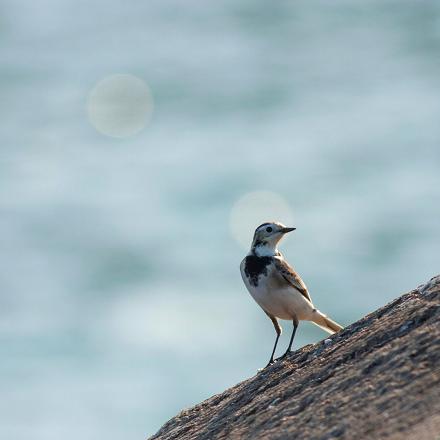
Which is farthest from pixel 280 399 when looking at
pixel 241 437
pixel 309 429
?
pixel 309 429

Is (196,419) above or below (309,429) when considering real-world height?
above

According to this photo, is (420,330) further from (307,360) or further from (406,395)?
(307,360)

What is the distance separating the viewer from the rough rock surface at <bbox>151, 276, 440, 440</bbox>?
19.0 ft

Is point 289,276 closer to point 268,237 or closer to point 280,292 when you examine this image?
point 280,292

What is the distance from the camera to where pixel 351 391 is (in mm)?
6414

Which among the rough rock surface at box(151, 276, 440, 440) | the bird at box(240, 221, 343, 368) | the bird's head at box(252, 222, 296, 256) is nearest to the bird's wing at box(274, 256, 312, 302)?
the bird at box(240, 221, 343, 368)

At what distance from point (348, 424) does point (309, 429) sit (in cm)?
35

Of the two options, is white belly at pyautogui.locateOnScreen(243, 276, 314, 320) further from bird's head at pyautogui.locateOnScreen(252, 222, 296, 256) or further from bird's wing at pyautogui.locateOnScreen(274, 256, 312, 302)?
bird's head at pyautogui.locateOnScreen(252, 222, 296, 256)

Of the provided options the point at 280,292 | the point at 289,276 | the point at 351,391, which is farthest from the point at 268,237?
the point at 351,391

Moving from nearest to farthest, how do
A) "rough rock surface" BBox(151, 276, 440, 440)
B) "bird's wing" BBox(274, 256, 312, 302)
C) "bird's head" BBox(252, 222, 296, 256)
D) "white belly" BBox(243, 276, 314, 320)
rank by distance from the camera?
1. "rough rock surface" BBox(151, 276, 440, 440)
2. "white belly" BBox(243, 276, 314, 320)
3. "bird's wing" BBox(274, 256, 312, 302)
4. "bird's head" BBox(252, 222, 296, 256)

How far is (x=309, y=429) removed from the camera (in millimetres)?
6188

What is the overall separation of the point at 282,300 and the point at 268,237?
3.62 ft

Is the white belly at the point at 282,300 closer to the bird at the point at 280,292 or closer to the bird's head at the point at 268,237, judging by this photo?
the bird at the point at 280,292

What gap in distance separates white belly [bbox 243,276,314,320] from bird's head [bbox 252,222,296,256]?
0.76 m
